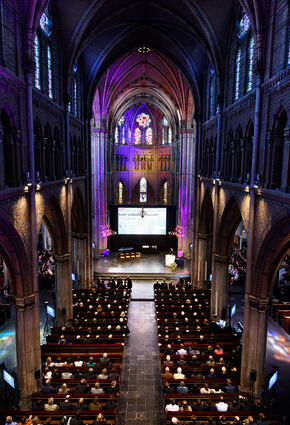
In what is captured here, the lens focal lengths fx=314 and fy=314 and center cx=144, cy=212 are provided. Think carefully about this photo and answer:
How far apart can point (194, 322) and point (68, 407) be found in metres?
9.21

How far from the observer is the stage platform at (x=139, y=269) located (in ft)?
93.0

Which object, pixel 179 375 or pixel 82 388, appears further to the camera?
pixel 179 375

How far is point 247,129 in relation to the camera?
14312mm

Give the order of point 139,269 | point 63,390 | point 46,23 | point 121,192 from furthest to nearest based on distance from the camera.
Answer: point 121,192 < point 139,269 < point 46,23 < point 63,390

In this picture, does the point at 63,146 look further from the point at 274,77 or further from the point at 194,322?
the point at 194,322

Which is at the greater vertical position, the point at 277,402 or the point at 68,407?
the point at 68,407

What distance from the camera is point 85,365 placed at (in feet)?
44.2

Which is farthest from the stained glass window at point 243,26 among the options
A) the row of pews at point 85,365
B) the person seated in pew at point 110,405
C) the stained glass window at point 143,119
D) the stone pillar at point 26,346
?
the stained glass window at point 143,119

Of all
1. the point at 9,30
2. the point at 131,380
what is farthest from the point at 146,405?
the point at 9,30

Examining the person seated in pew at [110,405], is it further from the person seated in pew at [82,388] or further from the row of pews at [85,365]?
the person seated in pew at [82,388]

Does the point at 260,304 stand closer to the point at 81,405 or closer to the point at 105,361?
the point at 105,361

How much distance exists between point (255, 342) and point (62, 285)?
11.1m

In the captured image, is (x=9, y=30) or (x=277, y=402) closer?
(x=9, y=30)

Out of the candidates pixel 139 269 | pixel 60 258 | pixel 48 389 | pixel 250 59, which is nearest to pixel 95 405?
pixel 48 389
